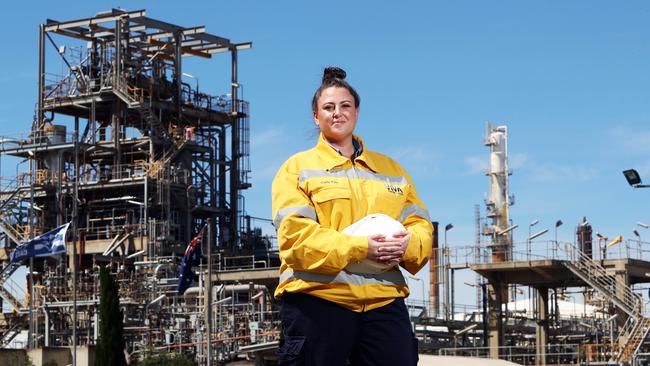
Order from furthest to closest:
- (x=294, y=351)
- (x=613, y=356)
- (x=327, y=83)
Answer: (x=613, y=356), (x=327, y=83), (x=294, y=351)

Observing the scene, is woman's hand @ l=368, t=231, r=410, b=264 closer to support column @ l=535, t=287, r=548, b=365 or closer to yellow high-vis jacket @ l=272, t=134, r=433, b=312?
yellow high-vis jacket @ l=272, t=134, r=433, b=312

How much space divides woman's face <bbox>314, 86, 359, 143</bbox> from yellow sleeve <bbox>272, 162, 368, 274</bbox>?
559mm

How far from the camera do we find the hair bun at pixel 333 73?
847 centimetres

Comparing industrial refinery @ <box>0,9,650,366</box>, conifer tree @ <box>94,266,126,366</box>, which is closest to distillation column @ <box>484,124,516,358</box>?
industrial refinery @ <box>0,9,650,366</box>

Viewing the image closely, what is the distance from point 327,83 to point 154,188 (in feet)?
185

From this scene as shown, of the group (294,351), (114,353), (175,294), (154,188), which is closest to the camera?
(294,351)

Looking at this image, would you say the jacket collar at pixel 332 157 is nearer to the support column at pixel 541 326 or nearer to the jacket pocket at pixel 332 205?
the jacket pocket at pixel 332 205

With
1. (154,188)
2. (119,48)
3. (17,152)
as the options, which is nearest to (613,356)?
(154,188)

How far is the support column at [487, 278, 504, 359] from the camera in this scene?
5753 cm

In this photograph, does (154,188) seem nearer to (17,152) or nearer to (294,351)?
(17,152)

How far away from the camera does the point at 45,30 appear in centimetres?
6875

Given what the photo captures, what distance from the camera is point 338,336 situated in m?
7.81

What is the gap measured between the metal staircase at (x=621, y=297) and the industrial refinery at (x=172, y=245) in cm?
9

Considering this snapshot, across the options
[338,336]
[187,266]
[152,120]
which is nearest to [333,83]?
[338,336]
